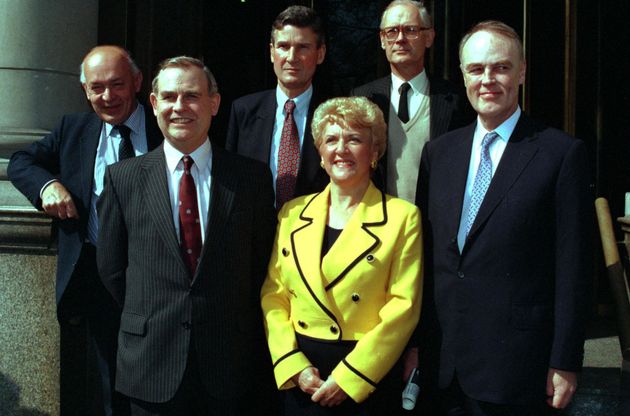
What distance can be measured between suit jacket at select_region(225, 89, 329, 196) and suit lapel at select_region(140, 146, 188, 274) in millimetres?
840

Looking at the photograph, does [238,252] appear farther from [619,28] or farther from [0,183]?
[619,28]

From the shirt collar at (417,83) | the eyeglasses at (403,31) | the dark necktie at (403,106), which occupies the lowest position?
the dark necktie at (403,106)

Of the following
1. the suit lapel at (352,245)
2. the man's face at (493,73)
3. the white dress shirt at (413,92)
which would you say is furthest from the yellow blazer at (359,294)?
the white dress shirt at (413,92)

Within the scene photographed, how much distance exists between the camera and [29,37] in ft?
17.2

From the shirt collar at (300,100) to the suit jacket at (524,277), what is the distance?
1.48m

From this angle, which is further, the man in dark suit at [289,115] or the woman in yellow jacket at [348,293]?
the man in dark suit at [289,115]

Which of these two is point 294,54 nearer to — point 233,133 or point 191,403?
point 233,133

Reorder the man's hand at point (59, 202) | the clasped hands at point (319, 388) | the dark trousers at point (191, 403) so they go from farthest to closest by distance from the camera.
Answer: the man's hand at point (59, 202) < the dark trousers at point (191, 403) < the clasped hands at point (319, 388)

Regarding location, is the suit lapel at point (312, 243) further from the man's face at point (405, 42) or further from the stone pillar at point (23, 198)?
the stone pillar at point (23, 198)

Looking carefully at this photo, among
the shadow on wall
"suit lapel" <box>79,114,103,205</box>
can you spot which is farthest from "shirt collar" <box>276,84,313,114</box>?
the shadow on wall

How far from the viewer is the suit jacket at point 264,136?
4.20 meters

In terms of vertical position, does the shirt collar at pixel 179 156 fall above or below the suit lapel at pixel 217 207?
above

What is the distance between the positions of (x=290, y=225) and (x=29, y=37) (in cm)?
280

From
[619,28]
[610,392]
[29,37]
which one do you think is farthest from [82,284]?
[619,28]
